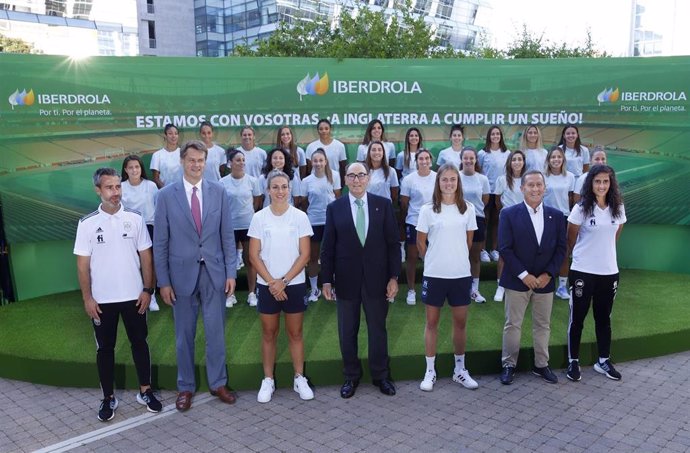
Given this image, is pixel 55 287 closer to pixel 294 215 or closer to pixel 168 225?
pixel 168 225

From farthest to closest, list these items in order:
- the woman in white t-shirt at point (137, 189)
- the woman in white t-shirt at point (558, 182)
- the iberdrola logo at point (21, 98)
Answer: the iberdrola logo at point (21, 98), the woman in white t-shirt at point (558, 182), the woman in white t-shirt at point (137, 189)

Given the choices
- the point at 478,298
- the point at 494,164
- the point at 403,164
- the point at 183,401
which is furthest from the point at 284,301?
the point at 494,164

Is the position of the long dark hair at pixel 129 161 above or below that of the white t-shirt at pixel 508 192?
above

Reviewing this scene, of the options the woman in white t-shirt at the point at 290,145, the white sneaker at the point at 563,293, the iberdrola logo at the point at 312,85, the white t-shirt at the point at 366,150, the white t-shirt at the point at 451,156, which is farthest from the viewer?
the iberdrola logo at the point at 312,85

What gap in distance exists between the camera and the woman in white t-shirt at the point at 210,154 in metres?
6.53

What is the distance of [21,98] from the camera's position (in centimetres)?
636

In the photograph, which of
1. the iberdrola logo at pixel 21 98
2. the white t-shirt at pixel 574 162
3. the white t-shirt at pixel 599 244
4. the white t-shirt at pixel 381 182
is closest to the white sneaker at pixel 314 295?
the white t-shirt at pixel 381 182

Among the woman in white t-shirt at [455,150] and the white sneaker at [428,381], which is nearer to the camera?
the white sneaker at [428,381]

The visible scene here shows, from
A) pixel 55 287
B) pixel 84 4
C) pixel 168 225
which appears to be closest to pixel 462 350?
pixel 168 225

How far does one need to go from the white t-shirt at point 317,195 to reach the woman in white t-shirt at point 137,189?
158 centimetres

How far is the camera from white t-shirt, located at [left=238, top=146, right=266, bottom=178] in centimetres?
652

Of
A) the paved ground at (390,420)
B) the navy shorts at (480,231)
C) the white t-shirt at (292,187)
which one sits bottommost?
the paved ground at (390,420)

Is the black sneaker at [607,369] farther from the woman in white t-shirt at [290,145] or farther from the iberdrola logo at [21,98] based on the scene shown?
the iberdrola logo at [21,98]

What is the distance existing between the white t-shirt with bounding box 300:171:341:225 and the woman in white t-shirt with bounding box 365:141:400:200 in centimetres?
47
